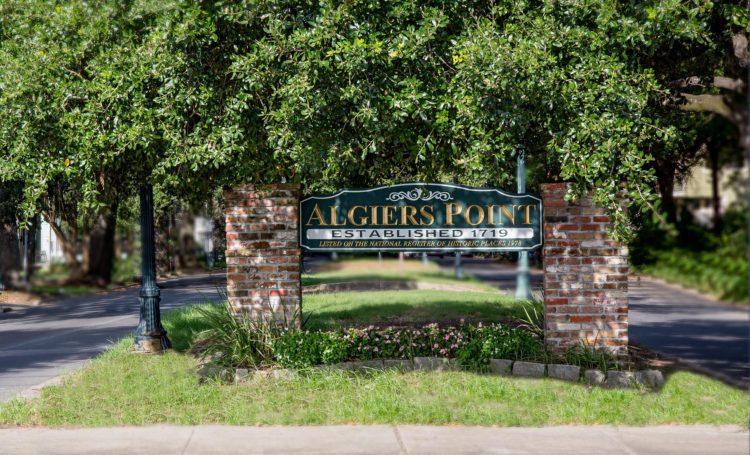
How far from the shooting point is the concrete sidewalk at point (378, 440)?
6637mm

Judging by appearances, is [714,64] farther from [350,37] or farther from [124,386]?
[124,386]

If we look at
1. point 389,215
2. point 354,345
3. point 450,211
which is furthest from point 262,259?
point 450,211

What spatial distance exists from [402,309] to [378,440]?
8546 mm

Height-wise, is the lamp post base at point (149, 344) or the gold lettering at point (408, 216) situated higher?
the gold lettering at point (408, 216)

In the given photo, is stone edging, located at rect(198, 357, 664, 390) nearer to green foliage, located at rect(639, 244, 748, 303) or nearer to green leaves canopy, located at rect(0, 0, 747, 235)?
green leaves canopy, located at rect(0, 0, 747, 235)

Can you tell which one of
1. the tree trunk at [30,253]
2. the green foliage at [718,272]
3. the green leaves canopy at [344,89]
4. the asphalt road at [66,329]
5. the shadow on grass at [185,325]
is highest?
the green leaves canopy at [344,89]

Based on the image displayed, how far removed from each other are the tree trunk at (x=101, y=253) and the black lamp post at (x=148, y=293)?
48.9ft

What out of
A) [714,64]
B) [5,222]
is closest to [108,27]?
[714,64]

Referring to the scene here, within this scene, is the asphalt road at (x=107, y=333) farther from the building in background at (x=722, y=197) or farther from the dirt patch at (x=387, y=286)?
the dirt patch at (x=387, y=286)

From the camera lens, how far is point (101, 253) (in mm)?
27594

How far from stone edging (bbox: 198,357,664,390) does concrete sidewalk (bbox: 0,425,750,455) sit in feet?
3.70

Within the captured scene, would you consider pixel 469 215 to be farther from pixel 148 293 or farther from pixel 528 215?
pixel 148 293

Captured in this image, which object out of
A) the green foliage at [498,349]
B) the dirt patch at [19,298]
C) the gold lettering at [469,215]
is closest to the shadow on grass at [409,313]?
the green foliage at [498,349]

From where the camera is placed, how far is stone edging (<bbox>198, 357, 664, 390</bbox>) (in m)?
8.52
